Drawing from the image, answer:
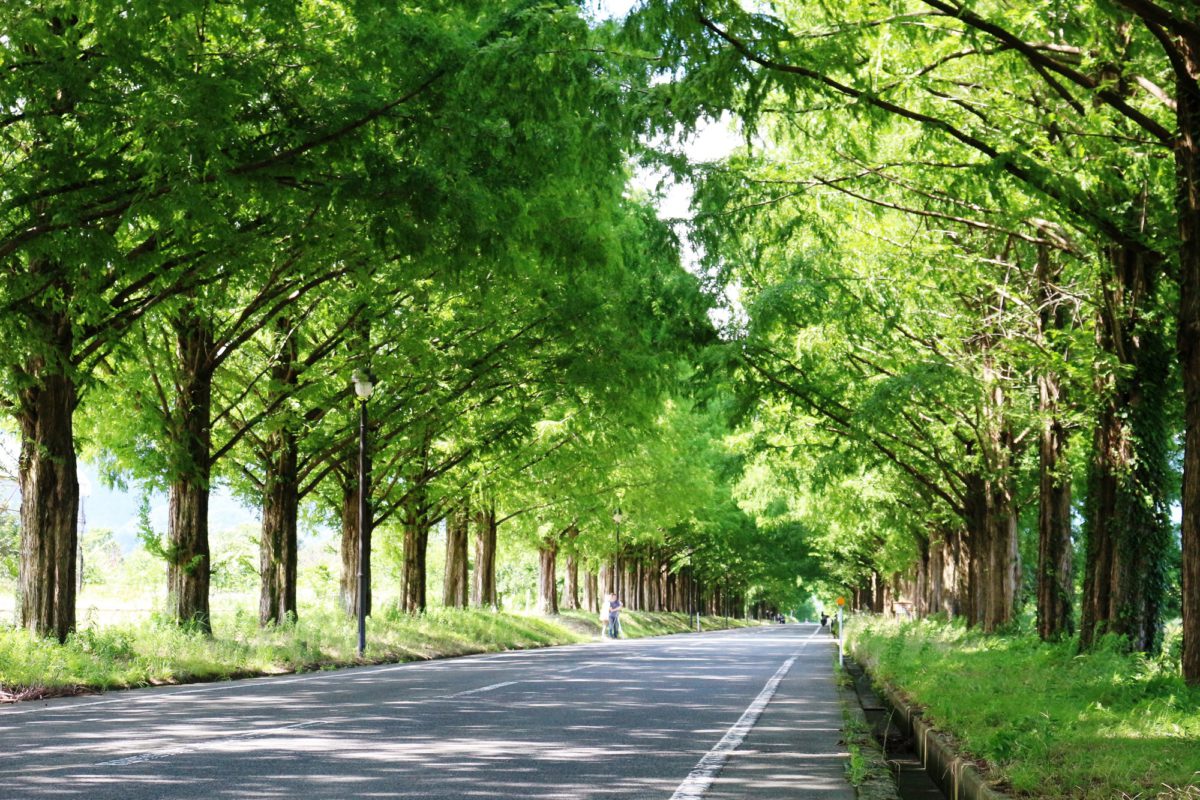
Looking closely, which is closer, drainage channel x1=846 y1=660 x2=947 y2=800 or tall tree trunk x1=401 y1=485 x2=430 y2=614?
drainage channel x1=846 y1=660 x2=947 y2=800

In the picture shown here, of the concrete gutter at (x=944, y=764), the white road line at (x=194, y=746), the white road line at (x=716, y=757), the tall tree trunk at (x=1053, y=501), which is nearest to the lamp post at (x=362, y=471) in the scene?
the white road line at (x=716, y=757)

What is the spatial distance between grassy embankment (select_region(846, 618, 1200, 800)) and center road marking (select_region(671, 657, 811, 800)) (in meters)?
1.71

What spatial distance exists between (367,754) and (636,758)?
2.01 metres

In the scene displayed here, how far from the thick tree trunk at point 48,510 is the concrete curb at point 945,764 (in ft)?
37.6

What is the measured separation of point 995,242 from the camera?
704 inches

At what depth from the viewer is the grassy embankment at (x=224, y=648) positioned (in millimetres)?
14312

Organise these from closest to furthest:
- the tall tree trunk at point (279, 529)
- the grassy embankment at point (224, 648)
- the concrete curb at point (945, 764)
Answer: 1. the concrete curb at point (945, 764)
2. the grassy embankment at point (224, 648)
3. the tall tree trunk at point (279, 529)

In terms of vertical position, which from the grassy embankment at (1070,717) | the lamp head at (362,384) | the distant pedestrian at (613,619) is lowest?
the distant pedestrian at (613,619)

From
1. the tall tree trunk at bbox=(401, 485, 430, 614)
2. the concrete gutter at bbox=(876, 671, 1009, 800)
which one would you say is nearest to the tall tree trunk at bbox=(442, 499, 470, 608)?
the tall tree trunk at bbox=(401, 485, 430, 614)

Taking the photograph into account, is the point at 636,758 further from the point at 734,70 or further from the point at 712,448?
the point at 712,448

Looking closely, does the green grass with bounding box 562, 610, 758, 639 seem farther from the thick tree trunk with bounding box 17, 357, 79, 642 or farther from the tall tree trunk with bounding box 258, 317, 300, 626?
the thick tree trunk with bounding box 17, 357, 79, 642

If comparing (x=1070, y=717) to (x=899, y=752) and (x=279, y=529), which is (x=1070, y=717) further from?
(x=279, y=529)

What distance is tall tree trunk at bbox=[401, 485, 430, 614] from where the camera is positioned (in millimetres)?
32828

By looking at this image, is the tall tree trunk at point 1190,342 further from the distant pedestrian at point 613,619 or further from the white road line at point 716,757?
the distant pedestrian at point 613,619
